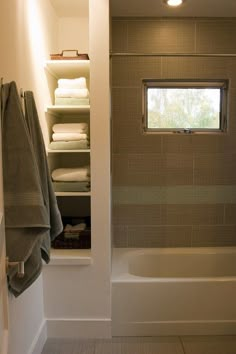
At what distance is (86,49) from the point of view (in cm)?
288

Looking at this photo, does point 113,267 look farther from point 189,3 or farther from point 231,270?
point 189,3

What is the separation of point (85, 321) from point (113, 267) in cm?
46

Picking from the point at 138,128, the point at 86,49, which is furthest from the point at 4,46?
the point at 138,128

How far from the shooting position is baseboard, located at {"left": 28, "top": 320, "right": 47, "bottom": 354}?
7.41 ft

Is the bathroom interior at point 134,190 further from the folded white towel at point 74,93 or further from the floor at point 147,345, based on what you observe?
the folded white towel at point 74,93

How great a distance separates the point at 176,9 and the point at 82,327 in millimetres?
2660

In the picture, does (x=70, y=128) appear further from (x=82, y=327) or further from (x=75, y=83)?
(x=82, y=327)

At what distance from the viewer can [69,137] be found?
2539 millimetres

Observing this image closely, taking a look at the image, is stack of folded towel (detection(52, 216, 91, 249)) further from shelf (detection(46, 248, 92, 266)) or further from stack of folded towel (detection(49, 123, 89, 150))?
stack of folded towel (detection(49, 123, 89, 150))

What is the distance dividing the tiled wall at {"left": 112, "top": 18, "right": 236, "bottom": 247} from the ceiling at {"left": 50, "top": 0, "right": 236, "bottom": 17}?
8cm

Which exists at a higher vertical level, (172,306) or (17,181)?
(17,181)

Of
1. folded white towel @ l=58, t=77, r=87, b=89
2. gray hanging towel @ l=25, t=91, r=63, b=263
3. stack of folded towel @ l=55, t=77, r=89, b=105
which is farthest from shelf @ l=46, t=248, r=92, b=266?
folded white towel @ l=58, t=77, r=87, b=89

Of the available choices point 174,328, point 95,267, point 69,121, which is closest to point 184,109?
point 69,121

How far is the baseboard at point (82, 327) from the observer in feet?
8.41
